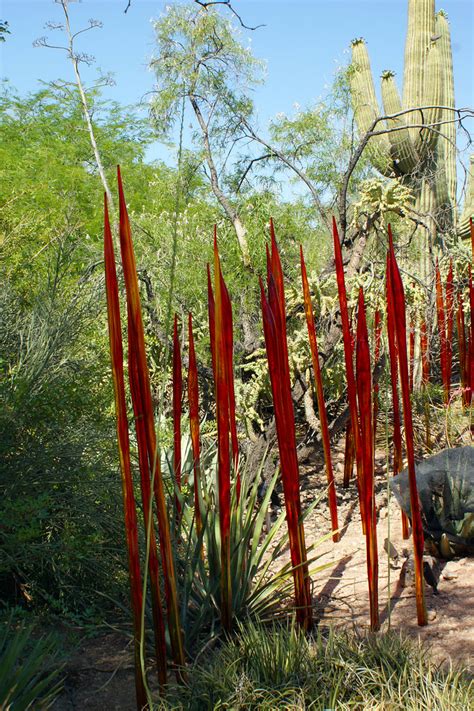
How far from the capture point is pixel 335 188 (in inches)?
392

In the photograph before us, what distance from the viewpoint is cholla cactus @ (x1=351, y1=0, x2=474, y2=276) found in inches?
425

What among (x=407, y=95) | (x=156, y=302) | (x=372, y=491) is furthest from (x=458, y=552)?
(x=407, y=95)

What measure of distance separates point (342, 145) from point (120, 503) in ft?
21.6

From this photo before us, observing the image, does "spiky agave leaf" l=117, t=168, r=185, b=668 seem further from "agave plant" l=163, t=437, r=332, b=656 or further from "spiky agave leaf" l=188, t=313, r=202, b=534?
"spiky agave leaf" l=188, t=313, r=202, b=534

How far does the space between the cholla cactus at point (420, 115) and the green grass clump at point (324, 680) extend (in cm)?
796

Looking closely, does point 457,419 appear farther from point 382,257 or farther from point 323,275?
point 382,257

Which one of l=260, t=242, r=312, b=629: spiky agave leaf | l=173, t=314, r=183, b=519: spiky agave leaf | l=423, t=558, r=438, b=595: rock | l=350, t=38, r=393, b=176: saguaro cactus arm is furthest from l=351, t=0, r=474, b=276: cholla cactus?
l=260, t=242, r=312, b=629: spiky agave leaf

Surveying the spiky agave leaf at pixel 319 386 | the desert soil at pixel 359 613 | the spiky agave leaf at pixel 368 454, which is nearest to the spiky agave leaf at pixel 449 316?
the desert soil at pixel 359 613

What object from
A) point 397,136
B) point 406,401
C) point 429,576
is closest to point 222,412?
point 406,401

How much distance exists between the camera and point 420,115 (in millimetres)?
10602

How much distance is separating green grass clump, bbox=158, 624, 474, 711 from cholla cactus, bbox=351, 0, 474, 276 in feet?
26.1

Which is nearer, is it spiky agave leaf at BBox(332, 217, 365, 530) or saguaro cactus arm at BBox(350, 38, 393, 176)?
spiky agave leaf at BBox(332, 217, 365, 530)

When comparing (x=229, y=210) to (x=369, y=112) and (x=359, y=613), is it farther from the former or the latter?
(x=359, y=613)

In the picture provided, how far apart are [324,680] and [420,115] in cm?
948
